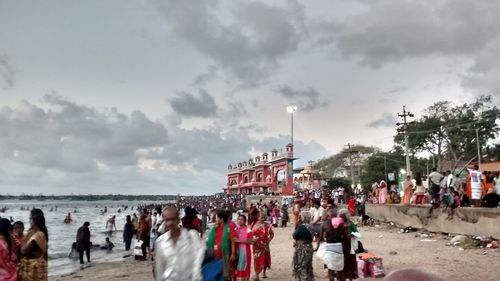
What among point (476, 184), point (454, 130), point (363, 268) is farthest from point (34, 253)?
point (454, 130)

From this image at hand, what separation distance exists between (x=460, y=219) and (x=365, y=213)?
11.1m

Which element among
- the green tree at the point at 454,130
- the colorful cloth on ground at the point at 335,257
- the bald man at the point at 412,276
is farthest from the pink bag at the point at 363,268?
the green tree at the point at 454,130

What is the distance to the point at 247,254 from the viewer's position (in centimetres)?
946

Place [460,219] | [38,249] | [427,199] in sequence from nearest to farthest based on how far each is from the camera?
[38,249] → [460,219] → [427,199]

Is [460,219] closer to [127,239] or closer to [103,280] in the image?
[103,280]

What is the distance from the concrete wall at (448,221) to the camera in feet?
45.3

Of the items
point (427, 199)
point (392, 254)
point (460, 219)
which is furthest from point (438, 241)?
point (427, 199)

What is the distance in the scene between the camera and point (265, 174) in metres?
85.9

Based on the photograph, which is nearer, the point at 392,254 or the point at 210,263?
the point at 210,263

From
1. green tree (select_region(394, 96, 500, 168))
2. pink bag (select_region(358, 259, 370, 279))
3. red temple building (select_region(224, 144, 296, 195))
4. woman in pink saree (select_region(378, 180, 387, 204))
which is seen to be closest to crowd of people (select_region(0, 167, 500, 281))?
pink bag (select_region(358, 259, 370, 279))

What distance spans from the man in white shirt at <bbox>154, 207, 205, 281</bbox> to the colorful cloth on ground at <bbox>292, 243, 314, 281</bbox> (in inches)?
172

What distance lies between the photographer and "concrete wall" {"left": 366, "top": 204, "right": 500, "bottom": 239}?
13.8 m

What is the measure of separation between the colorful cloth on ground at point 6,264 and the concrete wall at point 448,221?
12.6 meters

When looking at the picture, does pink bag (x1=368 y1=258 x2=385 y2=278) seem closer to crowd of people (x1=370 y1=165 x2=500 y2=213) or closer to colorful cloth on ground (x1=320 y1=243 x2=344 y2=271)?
colorful cloth on ground (x1=320 y1=243 x2=344 y2=271)
